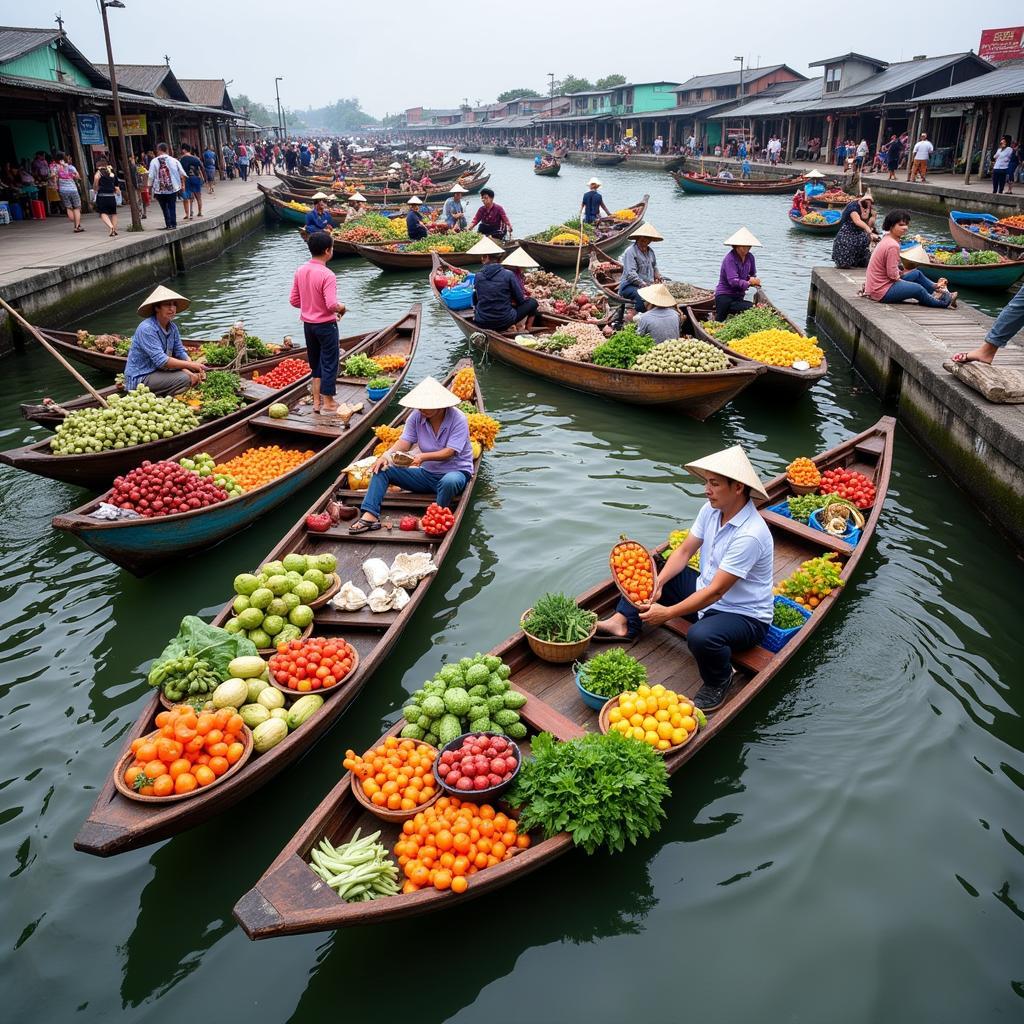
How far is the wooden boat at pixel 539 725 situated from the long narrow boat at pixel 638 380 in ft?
7.45

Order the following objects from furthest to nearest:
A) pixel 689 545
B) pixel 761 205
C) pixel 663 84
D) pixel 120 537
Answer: pixel 663 84
pixel 761 205
pixel 120 537
pixel 689 545

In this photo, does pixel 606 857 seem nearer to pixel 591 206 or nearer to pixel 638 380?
pixel 638 380

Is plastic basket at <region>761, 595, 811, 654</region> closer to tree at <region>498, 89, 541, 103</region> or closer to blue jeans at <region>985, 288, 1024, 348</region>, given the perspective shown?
blue jeans at <region>985, 288, 1024, 348</region>

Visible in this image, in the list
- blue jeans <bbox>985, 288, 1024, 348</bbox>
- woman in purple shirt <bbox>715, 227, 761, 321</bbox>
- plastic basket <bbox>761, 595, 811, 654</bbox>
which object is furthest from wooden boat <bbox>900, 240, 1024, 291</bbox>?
plastic basket <bbox>761, 595, 811, 654</bbox>

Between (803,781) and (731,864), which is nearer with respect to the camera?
(731,864)

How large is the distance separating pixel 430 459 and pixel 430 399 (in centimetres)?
55

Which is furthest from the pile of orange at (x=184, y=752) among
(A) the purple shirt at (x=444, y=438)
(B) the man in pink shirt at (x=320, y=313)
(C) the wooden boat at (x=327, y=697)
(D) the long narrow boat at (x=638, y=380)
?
(D) the long narrow boat at (x=638, y=380)

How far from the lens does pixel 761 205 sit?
30.5 metres

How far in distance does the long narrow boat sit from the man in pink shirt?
320cm

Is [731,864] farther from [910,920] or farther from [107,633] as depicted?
[107,633]

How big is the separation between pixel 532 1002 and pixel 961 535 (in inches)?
236

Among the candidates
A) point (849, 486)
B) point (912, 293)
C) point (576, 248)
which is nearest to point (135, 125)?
point (576, 248)

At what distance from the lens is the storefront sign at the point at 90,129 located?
69.3 ft

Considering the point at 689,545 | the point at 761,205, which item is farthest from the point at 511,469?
the point at 761,205
